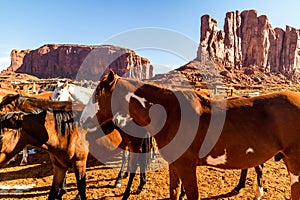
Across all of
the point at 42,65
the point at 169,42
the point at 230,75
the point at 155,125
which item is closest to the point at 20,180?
the point at 155,125

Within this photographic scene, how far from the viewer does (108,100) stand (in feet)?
10.1

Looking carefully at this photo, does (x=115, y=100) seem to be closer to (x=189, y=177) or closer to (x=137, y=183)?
(x=189, y=177)

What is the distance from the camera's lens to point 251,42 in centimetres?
9244

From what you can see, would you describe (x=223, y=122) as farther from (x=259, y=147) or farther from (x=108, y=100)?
(x=108, y=100)

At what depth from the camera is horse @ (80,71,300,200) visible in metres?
2.72

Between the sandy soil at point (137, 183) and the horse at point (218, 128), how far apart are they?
1890 mm

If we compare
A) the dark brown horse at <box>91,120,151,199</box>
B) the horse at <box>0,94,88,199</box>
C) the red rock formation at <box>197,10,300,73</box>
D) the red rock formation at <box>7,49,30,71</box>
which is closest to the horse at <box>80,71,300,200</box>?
the horse at <box>0,94,88,199</box>

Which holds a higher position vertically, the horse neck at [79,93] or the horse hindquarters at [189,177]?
the horse neck at [79,93]

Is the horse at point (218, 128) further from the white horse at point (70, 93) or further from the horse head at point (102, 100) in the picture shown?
the white horse at point (70, 93)

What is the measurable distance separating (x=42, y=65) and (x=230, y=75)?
105m

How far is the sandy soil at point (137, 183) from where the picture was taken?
4.57 metres

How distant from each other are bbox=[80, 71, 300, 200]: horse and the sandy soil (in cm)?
189

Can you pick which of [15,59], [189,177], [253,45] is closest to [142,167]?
[189,177]

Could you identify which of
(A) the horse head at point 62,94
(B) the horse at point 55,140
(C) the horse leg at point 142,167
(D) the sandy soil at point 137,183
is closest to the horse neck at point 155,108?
(B) the horse at point 55,140
